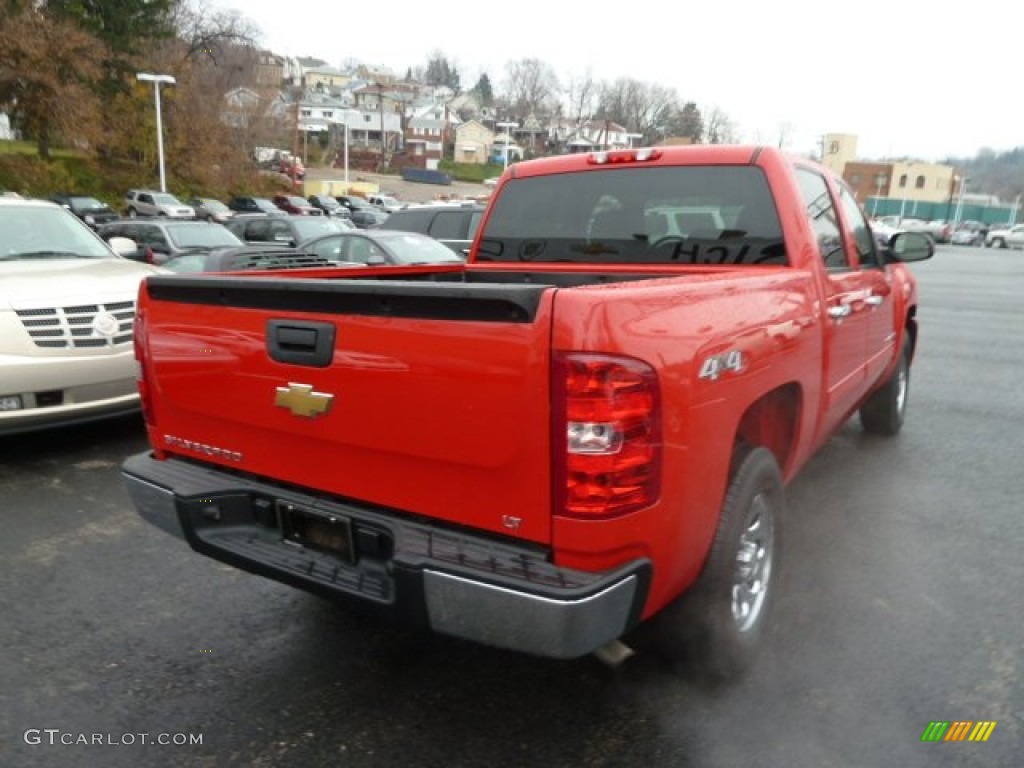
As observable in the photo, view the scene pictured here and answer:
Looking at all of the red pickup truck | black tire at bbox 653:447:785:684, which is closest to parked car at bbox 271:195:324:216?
the red pickup truck

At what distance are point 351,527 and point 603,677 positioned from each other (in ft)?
3.79

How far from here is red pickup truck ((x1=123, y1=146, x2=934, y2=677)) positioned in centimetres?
207

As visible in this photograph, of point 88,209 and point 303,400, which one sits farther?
point 88,209

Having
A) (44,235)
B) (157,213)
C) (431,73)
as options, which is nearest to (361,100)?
(431,73)

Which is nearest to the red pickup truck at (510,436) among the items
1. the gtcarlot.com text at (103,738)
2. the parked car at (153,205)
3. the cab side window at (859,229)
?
the gtcarlot.com text at (103,738)

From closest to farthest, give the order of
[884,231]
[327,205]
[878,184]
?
[884,231] < [327,205] < [878,184]

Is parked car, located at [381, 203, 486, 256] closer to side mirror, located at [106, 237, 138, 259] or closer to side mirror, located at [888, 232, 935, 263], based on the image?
side mirror, located at [106, 237, 138, 259]

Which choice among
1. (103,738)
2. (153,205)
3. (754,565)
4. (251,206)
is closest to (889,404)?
(754,565)

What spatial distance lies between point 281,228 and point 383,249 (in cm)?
598

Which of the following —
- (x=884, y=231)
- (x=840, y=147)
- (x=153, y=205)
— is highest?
(x=840, y=147)

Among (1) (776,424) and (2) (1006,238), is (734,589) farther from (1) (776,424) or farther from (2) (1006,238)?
→ (2) (1006,238)

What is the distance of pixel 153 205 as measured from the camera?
35.0 metres

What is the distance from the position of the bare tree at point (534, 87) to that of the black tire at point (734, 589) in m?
108

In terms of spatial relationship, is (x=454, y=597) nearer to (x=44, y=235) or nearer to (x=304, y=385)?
(x=304, y=385)
